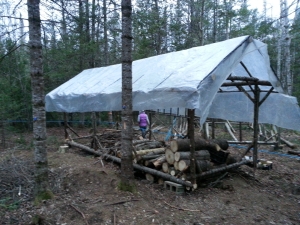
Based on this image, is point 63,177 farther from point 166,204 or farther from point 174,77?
point 174,77

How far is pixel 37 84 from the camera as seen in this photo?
4336 millimetres

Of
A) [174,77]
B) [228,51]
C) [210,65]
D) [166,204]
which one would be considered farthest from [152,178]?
[228,51]

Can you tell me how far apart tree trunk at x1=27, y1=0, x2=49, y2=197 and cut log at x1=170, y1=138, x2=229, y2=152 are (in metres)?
3.03

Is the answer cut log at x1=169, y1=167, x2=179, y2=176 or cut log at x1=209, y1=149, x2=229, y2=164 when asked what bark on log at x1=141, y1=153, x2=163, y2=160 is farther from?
cut log at x1=209, y1=149, x2=229, y2=164

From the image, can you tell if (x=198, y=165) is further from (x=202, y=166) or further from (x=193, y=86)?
(x=193, y=86)

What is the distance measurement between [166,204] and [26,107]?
1243 centimetres

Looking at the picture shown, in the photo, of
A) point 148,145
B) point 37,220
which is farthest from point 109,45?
point 37,220

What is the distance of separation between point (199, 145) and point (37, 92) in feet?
13.6

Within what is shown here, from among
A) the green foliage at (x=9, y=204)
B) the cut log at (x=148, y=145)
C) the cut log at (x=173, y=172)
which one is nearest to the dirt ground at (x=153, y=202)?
the green foliage at (x=9, y=204)

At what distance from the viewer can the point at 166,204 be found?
4.79 meters

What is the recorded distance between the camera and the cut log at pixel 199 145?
5812mm

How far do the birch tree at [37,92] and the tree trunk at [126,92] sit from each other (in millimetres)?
1585

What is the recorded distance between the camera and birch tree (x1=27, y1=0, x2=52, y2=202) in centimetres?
429

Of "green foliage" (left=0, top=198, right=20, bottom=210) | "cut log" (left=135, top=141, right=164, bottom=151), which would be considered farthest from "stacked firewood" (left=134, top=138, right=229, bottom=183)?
"green foliage" (left=0, top=198, right=20, bottom=210)
